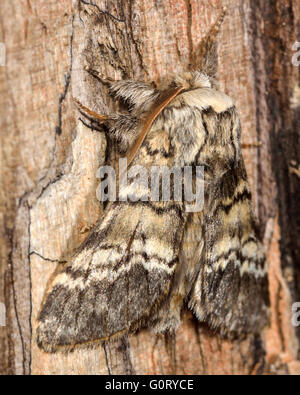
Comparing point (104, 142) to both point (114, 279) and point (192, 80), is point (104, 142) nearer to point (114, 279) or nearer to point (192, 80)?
point (192, 80)

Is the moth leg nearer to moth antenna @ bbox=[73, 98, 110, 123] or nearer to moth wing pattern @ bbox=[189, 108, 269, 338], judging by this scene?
moth antenna @ bbox=[73, 98, 110, 123]

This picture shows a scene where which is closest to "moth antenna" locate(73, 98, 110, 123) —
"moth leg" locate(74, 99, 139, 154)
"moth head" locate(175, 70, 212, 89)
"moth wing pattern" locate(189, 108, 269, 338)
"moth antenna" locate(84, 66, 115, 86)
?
"moth leg" locate(74, 99, 139, 154)

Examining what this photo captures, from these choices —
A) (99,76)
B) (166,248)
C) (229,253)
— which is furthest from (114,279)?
(99,76)

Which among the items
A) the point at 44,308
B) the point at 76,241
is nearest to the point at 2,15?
the point at 76,241

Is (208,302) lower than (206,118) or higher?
lower

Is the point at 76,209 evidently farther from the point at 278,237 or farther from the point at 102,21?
the point at 278,237

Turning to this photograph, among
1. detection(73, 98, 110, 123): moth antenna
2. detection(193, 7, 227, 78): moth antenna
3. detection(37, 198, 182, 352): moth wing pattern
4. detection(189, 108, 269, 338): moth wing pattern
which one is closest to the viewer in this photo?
detection(37, 198, 182, 352): moth wing pattern

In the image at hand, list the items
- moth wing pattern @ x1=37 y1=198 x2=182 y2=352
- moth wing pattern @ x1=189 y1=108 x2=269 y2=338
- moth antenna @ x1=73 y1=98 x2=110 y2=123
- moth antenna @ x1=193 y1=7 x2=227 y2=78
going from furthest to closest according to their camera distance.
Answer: moth antenna @ x1=193 y1=7 x2=227 y2=78 < moth wing pattern @ x1=189 y1=108 x2=269 y2=338 < moth antenna @ x1=73 y1=98 x2=110 y2=123 < moth wing pattern @ x1=37 y1=198 x2=182 y2=352
